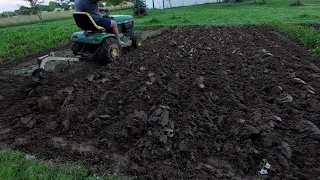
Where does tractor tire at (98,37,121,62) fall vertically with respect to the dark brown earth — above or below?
above

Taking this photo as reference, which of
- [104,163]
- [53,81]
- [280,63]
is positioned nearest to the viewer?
[104,163]

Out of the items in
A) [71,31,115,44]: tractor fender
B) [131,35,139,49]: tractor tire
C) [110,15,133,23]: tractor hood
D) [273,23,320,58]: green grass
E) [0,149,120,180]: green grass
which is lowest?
[0,149,120,180]: green grass

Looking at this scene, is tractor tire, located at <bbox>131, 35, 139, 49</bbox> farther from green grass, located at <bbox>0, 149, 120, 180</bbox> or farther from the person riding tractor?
green grass, located at <bbox>0, 149, 120, 180</bbox>

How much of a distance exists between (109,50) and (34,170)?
153 inches

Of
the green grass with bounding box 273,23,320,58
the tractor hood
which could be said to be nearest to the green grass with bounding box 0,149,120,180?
the tractor hood

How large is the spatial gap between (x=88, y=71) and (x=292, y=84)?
13.0ft

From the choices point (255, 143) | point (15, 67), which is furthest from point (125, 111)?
point (15, 67)

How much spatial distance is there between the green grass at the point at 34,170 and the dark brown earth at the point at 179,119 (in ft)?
0.67

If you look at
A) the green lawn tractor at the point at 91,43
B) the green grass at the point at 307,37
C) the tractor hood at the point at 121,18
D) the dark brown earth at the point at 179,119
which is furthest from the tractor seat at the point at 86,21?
the green grass at the point at 307,37

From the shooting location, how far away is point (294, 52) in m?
7.55

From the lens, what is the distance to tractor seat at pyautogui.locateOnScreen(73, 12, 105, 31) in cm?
602

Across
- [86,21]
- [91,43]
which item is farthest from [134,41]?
[86,21]

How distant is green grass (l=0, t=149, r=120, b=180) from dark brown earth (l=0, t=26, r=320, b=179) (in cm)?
20

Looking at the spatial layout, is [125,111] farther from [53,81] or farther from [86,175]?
[53,81]
